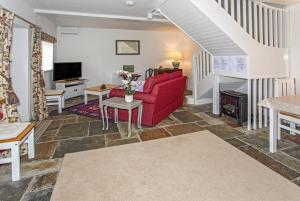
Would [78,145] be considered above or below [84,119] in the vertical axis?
below

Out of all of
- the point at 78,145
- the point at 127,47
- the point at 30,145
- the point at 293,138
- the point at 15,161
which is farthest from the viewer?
the point at 127,47

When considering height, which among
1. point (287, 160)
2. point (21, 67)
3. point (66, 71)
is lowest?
point (287, 160)

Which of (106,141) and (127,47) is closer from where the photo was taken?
(106,141)

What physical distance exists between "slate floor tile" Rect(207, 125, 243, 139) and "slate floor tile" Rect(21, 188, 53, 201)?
254 cm

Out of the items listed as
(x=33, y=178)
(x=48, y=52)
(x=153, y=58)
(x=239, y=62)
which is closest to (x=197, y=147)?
(x=239, y=62)

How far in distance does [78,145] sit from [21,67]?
2147 millimetres

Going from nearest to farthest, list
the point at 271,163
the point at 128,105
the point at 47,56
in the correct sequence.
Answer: the point at 271,163 → the point at 128,105 → the point at 47,56

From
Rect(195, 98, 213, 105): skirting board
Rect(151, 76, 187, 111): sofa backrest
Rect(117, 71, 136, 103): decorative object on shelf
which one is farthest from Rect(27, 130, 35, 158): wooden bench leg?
Rect(195, 98, 213, 105): skirting board

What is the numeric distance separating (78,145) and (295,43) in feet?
13.6

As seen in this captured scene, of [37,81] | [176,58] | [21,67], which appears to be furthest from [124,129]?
[176,58]

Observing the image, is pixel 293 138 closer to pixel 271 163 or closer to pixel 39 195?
pixel 271 163

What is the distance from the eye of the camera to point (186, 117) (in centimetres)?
432

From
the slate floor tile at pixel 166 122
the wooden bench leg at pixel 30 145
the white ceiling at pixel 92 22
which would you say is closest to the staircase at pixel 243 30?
the slate floor tile at pixel 166 122

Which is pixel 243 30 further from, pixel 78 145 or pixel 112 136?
pixel 78 145
